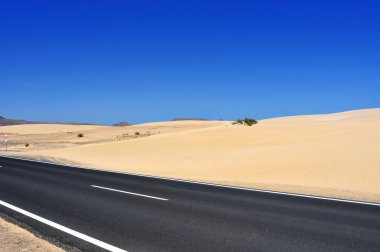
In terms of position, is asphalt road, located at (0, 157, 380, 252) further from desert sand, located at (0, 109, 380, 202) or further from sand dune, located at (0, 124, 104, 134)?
sand dune, located at (0, 124, 104, 134)

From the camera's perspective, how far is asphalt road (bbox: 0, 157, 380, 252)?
7137 millimetres

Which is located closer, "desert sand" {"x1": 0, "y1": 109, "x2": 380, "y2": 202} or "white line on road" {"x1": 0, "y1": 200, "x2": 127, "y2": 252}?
"white line on road" {"x1": 0, "y1": 200, "x2": 127, "y2": 252}

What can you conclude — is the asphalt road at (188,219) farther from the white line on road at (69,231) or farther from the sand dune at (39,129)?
the sand dune at (39,129)

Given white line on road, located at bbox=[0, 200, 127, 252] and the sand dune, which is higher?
the sand dune

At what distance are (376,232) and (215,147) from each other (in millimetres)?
27525

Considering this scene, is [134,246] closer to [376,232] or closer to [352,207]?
[376,232]

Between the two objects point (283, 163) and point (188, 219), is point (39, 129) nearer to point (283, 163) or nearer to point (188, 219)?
point (283, 163)

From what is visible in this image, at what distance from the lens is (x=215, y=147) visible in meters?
35.4

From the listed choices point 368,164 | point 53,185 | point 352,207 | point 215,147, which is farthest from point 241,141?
point 352,207

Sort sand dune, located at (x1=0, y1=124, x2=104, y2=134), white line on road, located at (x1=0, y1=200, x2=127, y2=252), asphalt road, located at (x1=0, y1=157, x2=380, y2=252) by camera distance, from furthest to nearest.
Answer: sand dune, located at (x1=0, y1=124, x2=104, y2=134), asphalt road, located at (x1=0, y1=157, x2=380, y2=252), white line on road, located at (x1=0, y1=200, x2=127, y2=252)

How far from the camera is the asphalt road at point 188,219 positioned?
7137 mm

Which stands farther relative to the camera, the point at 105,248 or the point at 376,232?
the point at 376,232

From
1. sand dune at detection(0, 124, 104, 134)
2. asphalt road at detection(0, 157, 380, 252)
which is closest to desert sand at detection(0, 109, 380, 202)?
asphalt road at detection(0, 157, 380, 252)

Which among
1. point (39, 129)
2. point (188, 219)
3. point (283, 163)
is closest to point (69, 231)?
point (188, 219)
